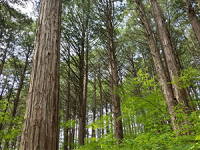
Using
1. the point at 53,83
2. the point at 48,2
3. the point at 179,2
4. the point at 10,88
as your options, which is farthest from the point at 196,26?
the point at 10,88

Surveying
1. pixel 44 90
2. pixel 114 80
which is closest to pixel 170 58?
pixel 114 80

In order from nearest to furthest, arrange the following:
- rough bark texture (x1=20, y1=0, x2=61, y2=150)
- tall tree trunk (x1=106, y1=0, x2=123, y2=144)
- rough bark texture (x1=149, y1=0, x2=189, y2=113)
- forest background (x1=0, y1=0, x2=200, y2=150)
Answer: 1. rough bark texture (x1=20, y1=0, x2=61, y2=150)
2. forest background (x1=0, y1=0, x2=200, y2=150)
3. rough bark texture (x1=149, y1=0, x2=189, y2=113)
4. tall tree trunk (x1=106, y1=0, x2=123, y2=144)

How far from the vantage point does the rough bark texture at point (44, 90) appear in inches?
72.0

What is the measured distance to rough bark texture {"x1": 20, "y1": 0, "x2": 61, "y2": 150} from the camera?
1828 millimetres

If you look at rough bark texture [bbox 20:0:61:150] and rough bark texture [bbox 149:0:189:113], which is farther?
rough bark texture [bbox 149:0:189:113]

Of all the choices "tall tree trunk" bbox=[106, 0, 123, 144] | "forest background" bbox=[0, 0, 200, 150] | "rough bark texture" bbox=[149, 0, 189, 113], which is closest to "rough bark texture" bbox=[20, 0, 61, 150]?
"forest background" bbox=[0, 0, 200, 150]

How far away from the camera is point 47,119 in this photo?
194cm

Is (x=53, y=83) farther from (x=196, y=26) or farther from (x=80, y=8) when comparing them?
(x=196, y=26)

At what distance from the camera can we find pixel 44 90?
6.89 feet

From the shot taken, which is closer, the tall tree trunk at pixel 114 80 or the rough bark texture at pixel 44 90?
the rough bark texture at pixel 44 90

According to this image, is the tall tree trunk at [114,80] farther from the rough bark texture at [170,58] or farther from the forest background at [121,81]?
the rough bark texture at [170,58]

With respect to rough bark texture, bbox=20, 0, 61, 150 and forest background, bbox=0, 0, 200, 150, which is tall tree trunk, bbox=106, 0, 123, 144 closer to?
forest background, bbox=0, 0, 200, 150

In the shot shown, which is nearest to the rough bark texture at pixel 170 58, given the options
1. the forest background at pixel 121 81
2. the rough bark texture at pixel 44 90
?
the forest background at pixel 121 81

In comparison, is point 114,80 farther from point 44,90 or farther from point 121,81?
point 44,90
